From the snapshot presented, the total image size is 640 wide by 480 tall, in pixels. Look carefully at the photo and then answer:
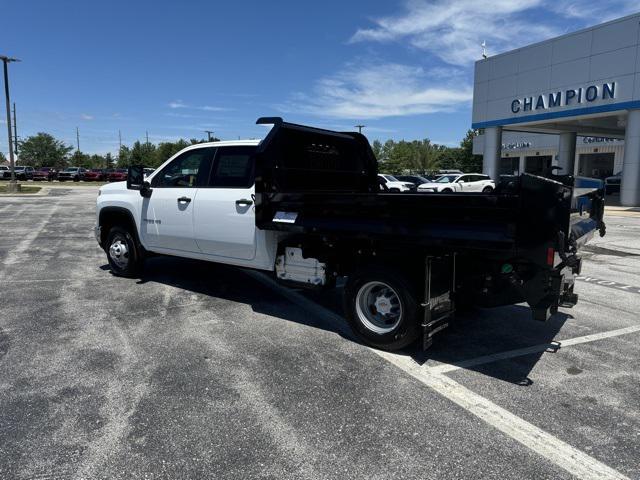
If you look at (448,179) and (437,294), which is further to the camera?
(448,179)

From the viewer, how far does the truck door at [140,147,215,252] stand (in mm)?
6426

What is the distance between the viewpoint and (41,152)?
317ft

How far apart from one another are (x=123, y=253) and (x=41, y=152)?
4097 inches

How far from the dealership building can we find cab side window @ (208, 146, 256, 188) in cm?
1702

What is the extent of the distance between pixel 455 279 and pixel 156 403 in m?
2.72

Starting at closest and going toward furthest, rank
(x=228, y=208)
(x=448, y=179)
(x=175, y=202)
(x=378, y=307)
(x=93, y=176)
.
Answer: (x=378, y=307), (x=228, y=208), (x=175, y=202), (x=448, y=179), (x=93, y=176)

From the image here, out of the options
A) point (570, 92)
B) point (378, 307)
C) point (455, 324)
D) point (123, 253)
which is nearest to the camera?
point (378, 307)

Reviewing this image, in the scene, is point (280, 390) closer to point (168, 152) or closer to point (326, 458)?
point (326, 458)

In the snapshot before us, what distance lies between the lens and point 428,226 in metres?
4.15

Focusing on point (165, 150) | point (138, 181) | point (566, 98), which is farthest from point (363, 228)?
point (165, 150)

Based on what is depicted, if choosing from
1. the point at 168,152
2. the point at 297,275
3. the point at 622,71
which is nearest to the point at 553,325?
the point at 297,275

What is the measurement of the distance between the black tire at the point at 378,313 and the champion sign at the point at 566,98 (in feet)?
85.8

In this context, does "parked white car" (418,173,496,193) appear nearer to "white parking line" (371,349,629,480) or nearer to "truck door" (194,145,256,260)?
"truck door" (194,145,256,260)

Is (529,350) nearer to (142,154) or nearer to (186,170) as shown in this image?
(186,170)
